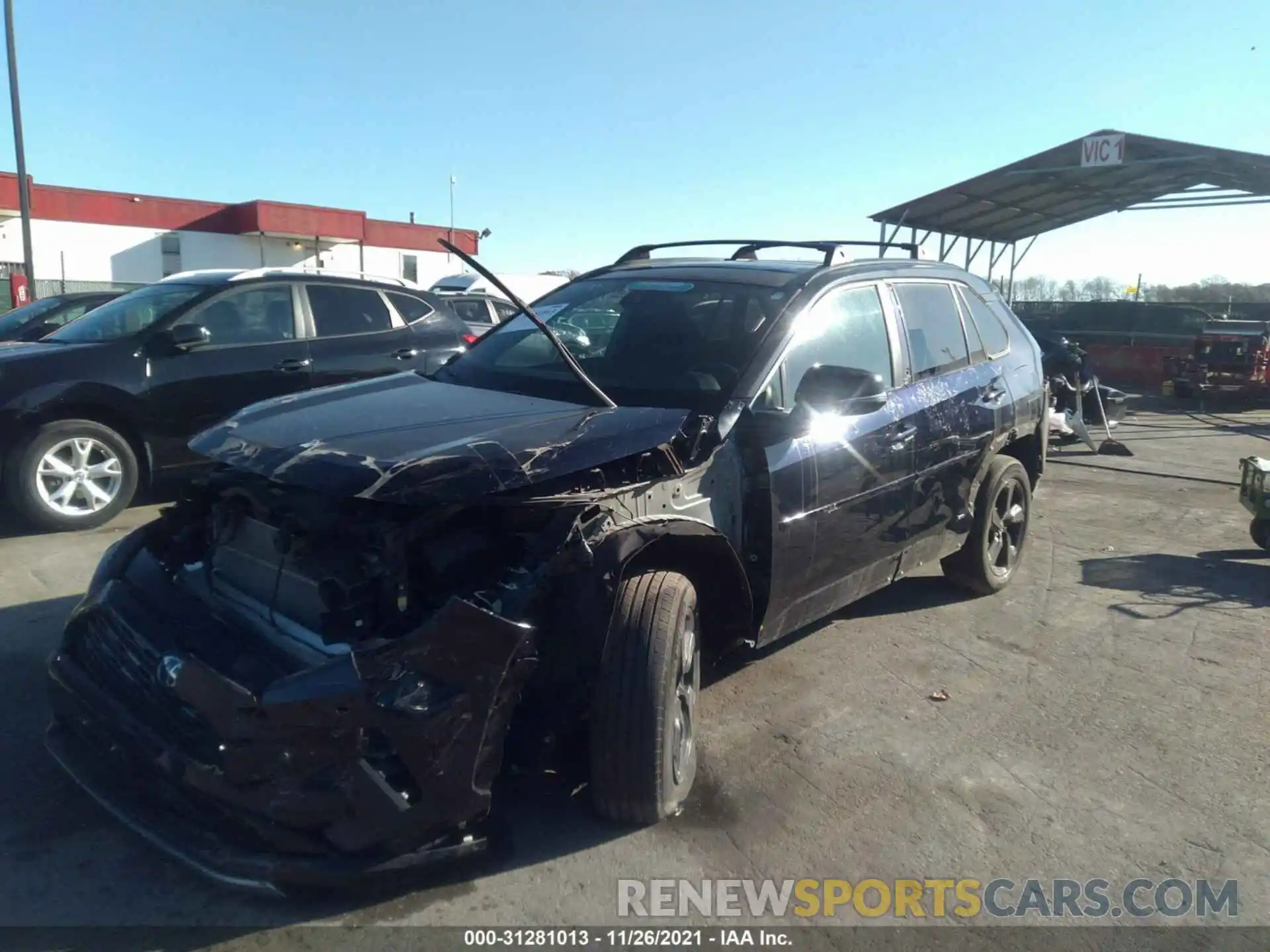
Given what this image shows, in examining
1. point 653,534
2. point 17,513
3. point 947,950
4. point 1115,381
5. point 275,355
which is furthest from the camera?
point 1115,381

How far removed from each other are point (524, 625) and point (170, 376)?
16.6 ft

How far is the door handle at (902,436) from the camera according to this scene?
171 inches

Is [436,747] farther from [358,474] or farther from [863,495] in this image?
[863,495]

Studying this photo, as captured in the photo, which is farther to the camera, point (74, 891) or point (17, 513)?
point (17, 513)

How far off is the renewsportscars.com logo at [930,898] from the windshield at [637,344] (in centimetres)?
171

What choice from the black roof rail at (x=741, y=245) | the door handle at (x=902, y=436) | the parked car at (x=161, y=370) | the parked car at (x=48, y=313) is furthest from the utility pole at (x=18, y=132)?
the door handle at (x=902, y=436)

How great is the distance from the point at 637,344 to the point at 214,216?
3893 centimetres

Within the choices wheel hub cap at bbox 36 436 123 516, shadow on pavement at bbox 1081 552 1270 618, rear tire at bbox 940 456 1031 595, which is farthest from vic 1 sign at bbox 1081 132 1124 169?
wheel hub cap at bbox 36 436 123 516

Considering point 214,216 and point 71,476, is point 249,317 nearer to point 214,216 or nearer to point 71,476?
point 71,476

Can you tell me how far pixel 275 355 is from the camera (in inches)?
281

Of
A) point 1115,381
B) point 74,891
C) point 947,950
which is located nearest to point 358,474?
point 74,891

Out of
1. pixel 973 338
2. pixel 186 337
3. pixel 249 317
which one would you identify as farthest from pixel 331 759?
pixel 249 317

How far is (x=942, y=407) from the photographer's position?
15.8 feet

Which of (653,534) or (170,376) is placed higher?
(170,376)
